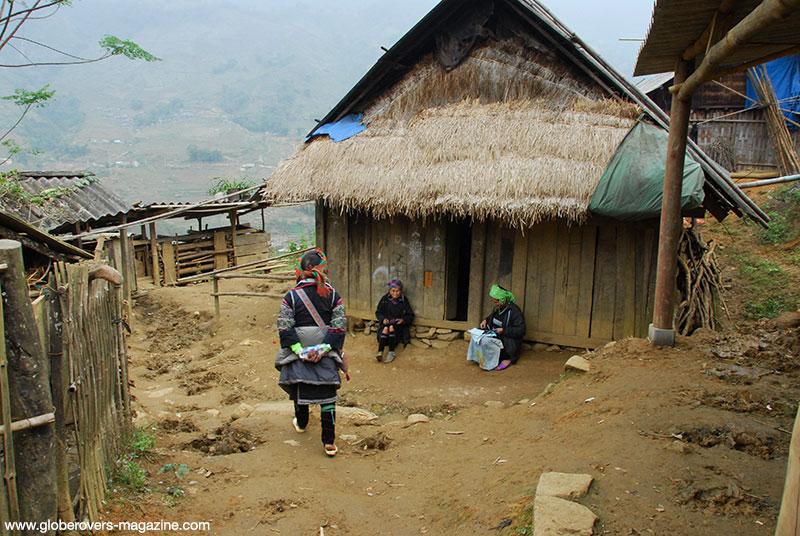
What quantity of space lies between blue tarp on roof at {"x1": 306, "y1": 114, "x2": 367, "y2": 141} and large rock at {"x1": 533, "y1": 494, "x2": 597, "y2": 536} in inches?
268

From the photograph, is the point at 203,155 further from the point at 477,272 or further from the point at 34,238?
the point at 34,238

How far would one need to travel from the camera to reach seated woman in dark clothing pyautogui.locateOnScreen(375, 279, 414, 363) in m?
8.25

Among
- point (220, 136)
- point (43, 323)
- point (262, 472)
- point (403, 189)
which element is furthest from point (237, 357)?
point (220, 136)

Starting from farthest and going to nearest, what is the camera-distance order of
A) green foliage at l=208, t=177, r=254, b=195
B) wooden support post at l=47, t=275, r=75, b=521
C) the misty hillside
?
the misty hillside < green foliage at l=208, t=177, r=254, b=195 < wooden support post at l=47, t=275, r=75, b=521

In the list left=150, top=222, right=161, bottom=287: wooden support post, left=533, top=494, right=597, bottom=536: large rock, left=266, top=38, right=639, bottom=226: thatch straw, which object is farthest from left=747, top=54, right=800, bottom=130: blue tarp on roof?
left=150, top=222, right=161, bottom=287: wooden support post

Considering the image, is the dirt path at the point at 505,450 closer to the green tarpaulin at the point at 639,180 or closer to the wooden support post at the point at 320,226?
the green tarpaulin at the point at 639,180

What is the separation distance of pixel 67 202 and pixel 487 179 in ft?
27.6

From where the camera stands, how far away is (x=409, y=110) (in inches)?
334

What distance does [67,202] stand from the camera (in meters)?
10.7

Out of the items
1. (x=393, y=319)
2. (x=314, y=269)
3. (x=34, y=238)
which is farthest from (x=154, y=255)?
(x=314, y=269)

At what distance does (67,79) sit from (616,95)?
9639 centimetres

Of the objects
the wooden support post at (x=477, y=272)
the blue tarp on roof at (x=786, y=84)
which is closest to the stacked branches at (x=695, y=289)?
the wooden support post at (x=477, y=272)

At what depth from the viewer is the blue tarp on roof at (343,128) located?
341 inches

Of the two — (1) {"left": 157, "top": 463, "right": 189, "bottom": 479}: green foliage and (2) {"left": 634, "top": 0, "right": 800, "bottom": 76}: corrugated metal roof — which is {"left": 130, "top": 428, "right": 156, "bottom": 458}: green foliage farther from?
(2) {"left": 634, "top": 0, "right": 800, "bottom": 76}: corrugated metal roof
